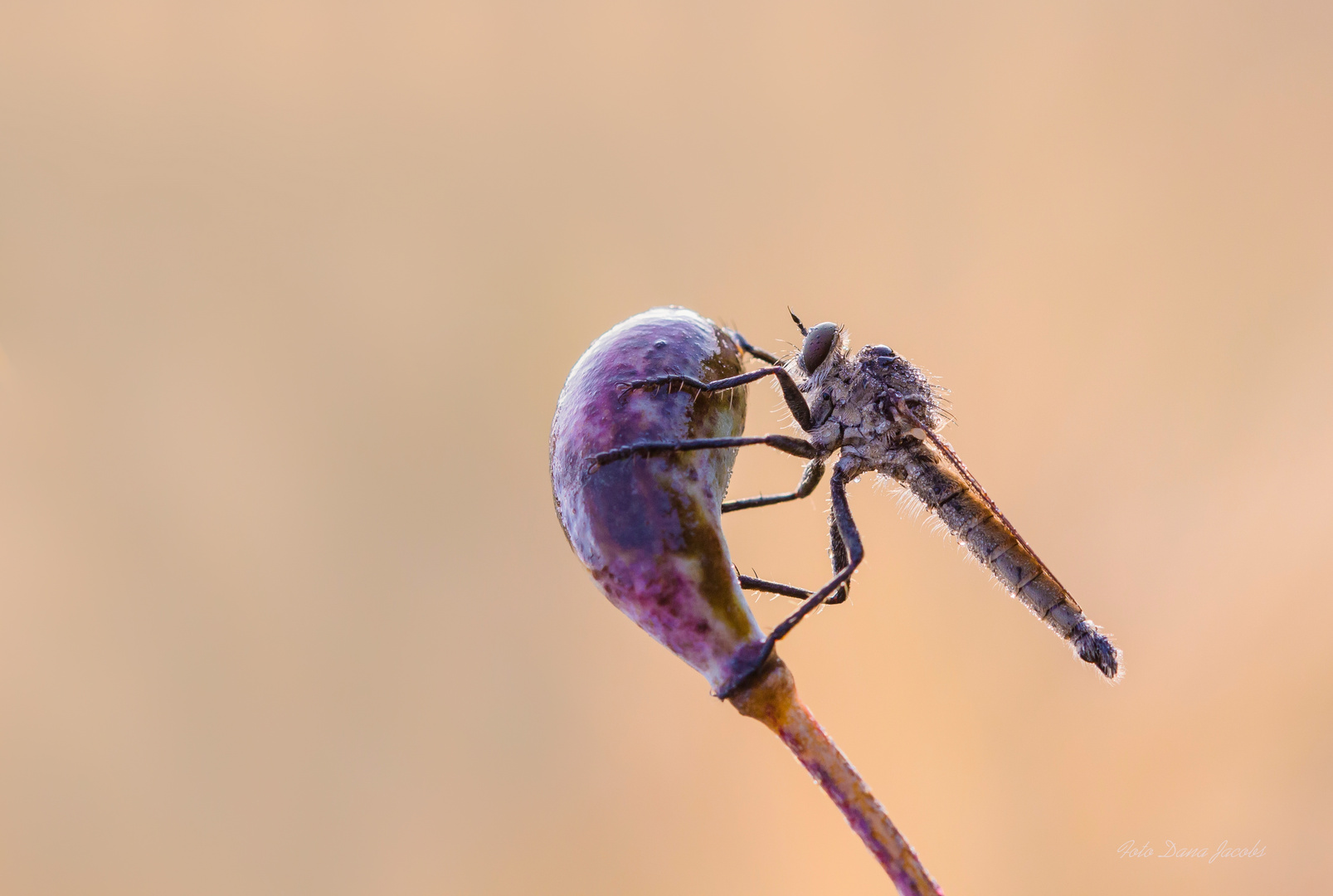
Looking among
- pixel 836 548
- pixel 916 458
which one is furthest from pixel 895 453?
pixel 836 548

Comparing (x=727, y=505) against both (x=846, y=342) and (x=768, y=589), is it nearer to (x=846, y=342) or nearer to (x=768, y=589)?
(x=768, y=589)

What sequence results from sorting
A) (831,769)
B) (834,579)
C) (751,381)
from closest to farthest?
1. (831,769)
2. (834,579)
3. (751,381)

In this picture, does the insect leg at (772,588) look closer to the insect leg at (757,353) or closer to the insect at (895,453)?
the insect at (895,453)

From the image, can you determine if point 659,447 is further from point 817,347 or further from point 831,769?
point 817,347

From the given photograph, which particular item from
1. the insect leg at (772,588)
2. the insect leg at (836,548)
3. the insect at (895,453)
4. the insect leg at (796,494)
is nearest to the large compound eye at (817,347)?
the insect at (895,453)

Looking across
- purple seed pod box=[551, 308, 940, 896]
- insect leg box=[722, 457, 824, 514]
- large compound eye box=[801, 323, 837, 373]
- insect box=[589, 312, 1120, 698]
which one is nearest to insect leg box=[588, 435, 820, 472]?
purple seed pod box=[551, 308, 940, 896]

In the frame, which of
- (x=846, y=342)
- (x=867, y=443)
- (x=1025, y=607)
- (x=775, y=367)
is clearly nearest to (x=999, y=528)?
(x=1025, y=607)

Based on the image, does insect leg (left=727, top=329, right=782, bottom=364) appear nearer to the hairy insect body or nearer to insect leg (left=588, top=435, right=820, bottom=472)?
the hairy insect body
